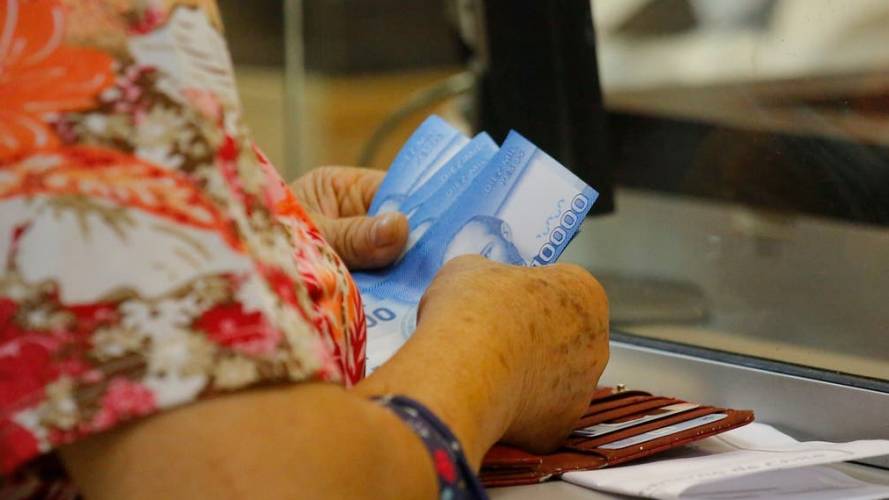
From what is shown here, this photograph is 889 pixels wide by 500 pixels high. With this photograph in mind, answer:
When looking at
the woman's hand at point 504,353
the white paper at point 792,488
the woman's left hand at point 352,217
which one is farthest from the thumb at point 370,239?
the white paper at point 792,488

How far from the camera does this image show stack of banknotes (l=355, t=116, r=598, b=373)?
71 cm

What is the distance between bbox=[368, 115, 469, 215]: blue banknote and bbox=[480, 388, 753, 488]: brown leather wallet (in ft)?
0.69

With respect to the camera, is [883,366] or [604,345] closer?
[604,345]

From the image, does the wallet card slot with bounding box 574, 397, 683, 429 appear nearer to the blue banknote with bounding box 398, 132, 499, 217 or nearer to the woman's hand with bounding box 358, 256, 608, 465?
the woman's hand with bounding box 358, 256, 608, 465

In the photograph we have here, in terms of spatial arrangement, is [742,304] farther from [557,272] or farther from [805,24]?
[557,272]

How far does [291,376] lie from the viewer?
0.43 m

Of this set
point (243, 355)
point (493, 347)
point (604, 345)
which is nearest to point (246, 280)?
point (243, 355)

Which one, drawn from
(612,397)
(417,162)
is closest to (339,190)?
(417,162)

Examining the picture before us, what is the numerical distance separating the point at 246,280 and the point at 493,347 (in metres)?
0.16

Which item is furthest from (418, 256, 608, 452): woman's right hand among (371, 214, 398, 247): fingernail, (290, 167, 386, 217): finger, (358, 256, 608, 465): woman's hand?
(290, 167, 386, 217): finger

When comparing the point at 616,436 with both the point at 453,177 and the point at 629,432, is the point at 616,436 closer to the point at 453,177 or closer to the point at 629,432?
the point at 629,432

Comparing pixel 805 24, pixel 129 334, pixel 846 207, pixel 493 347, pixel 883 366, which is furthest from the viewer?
pixel 805 24

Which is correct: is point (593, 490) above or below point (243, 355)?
below

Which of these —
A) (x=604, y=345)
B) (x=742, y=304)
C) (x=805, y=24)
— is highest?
(x=805, y=24)
